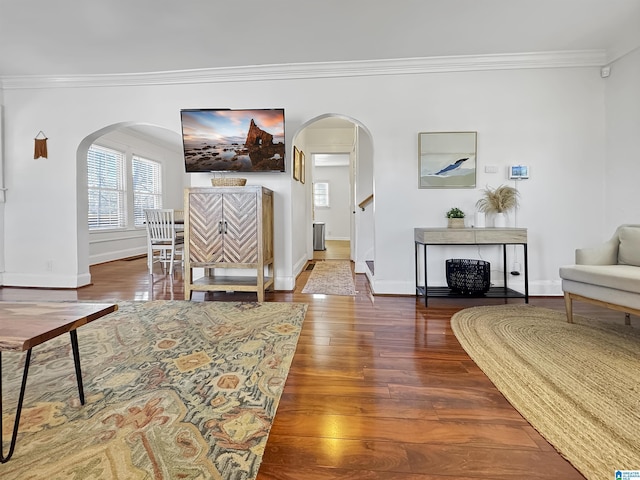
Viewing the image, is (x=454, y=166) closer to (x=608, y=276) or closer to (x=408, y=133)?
(x=408, y=133)

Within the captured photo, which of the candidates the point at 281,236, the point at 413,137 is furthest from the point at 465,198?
the point at 281,236

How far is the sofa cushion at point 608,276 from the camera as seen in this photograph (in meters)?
1.98

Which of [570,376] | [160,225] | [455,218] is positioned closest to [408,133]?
[455,218]

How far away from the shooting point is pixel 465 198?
351 centimetres

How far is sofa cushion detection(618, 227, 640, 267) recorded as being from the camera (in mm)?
2404

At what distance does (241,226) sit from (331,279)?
167 centimetres

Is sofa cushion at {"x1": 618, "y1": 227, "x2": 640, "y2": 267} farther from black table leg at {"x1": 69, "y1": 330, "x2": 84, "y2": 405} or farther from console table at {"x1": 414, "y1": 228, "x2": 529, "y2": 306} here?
black table leg at {"x1": 69, "y1": 330, "x2": 84, "y2": 405}

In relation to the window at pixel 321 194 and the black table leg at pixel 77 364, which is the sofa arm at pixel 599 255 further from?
the window at pixel 321 194

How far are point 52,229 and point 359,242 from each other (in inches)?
167

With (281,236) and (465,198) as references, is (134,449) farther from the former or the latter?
(465,198)

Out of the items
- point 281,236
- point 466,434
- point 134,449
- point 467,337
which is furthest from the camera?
point 281,236

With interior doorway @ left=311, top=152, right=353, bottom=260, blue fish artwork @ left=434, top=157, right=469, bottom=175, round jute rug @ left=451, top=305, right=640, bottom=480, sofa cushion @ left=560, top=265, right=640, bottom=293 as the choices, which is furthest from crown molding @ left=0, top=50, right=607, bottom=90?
interior doorway @ left=311, top=152, right=353, bottom=260

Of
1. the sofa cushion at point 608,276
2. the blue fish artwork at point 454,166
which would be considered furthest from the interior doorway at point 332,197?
the sofa cushion at point 608,276

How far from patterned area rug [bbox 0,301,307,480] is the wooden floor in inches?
5.2
